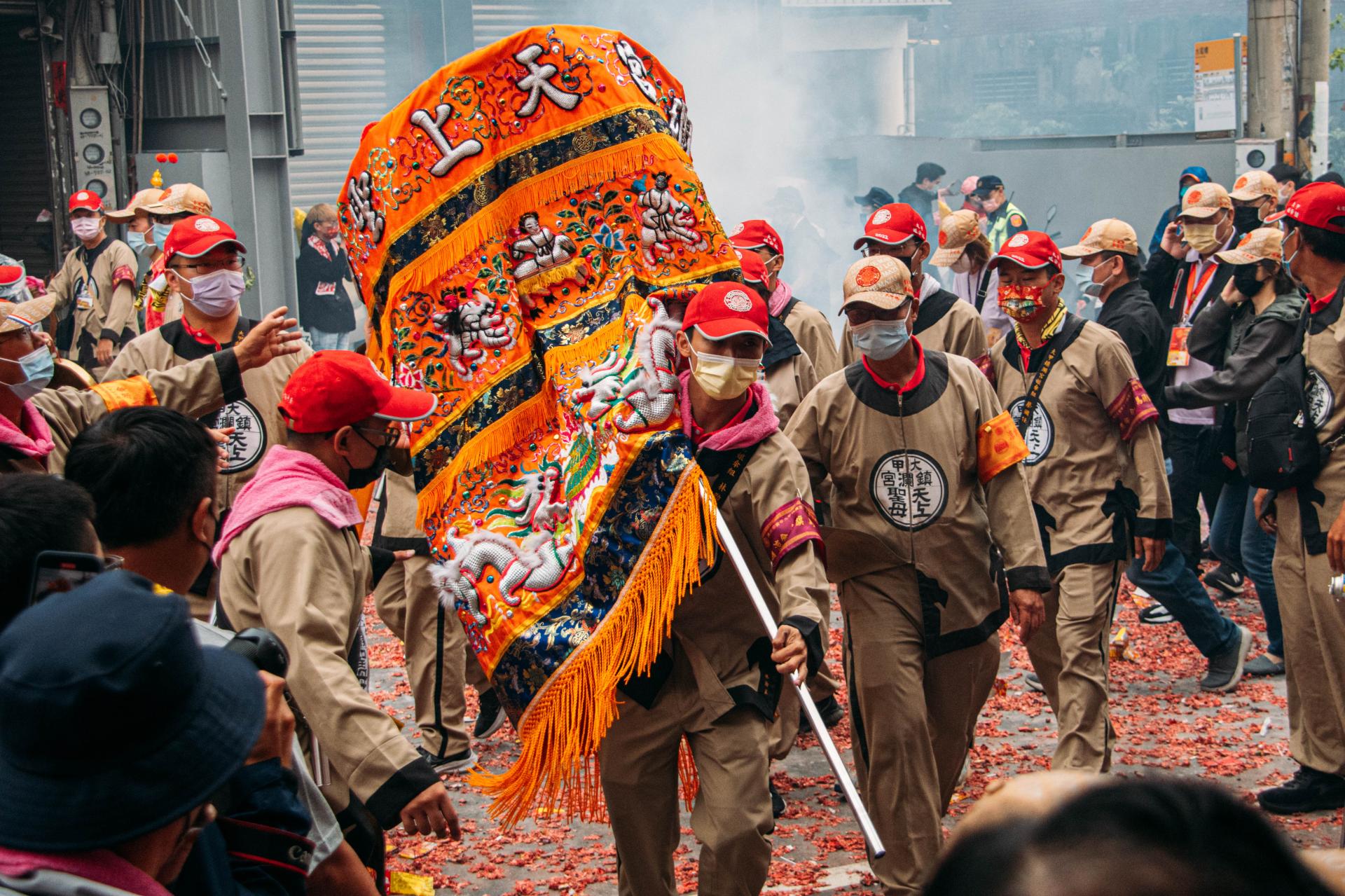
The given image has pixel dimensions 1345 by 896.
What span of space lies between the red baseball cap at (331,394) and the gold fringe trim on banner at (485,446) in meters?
0.56

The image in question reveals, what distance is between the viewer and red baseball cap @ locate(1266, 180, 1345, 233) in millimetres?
5449

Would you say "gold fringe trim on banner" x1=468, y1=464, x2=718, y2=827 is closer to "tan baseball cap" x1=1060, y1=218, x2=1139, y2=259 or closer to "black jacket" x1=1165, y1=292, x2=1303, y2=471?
"black jacket" x1=1165, y1=292, x2=1303, y2=471

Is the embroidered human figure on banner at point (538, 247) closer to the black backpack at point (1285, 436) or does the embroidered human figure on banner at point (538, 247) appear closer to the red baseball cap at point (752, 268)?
the black backpack at point (1285, 436)

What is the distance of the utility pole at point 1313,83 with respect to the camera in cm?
1395

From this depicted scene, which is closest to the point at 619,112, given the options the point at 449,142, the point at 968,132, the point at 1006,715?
the point at 449,142

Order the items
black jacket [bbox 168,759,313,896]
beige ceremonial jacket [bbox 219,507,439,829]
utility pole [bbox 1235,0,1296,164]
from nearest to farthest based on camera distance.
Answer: black jacket [bbox 168,759,313,896], beige ceremonial jacket [bbox 219,507,439,829], utility pole [bbox 1235,0,1296,164]

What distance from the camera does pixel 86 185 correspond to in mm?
15469

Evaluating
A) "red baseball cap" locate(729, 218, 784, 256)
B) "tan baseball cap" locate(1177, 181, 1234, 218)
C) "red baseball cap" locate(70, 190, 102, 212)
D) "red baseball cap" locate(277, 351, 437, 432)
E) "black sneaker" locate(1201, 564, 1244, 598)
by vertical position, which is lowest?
"black sneaker" locate(1201, 564, 1244, 598)

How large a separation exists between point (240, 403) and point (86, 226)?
800 centimetres

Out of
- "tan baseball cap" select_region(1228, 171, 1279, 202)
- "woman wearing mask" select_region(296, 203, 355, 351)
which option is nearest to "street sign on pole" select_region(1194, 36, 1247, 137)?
"tan baseball cap" select_region(1228, 171, 1279, 202)

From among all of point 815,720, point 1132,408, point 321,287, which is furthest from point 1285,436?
point 321,287

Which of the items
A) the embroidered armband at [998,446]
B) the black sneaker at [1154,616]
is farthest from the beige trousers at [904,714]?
the black sneaker at [1154,616]

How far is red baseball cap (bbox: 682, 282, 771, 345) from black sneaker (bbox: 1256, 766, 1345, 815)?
3143 millimetres

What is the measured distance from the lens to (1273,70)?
1409cm
